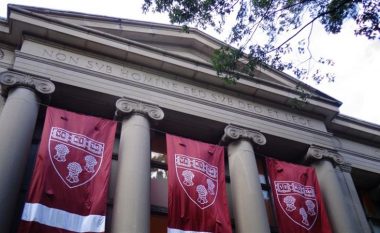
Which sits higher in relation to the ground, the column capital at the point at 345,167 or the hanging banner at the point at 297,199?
the column capital at the point at 345,167

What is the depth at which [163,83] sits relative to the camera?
49.0ft

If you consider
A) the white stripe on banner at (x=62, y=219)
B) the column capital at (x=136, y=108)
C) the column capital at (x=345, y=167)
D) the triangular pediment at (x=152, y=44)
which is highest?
the triangular pediment at (x=152, y=44)

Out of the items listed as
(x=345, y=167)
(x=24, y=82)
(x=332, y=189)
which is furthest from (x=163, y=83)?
(x=345, y=167)

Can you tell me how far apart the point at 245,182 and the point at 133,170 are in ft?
12.6

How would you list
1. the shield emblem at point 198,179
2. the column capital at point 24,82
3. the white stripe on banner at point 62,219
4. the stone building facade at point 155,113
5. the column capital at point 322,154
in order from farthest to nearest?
the column capital at point 322,154 → the column capital at point 24,82 → the shield emblem at point 198,179 → the stone building facade at point 155,113 → the white stripe on banner at point 62,219

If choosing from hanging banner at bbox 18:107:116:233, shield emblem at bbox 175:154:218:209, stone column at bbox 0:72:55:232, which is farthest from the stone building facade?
shield emblem at bbox 175:154:218:209

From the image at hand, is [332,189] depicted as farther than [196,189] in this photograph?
Yes

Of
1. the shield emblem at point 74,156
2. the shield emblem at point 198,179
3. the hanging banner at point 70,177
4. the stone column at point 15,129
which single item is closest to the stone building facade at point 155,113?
the stone column at point 15,129

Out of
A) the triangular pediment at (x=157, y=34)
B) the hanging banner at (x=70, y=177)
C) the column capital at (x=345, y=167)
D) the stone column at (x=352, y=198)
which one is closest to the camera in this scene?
the hanging banner at (x=70, y=177)

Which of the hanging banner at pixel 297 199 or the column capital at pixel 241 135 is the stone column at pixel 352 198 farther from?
the column capital at pixel 241 135

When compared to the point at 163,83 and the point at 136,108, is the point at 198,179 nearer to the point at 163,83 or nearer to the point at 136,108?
the point at 136,108

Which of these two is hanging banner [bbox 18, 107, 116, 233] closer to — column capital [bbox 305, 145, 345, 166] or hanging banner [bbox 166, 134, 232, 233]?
hanging banner [bbox 166, 134, 232, 233]

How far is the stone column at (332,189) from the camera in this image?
13.8 meters

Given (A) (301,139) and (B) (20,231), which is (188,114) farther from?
(B) (20,231)
